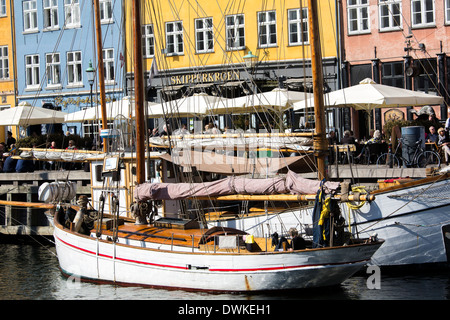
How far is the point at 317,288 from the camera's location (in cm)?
1658

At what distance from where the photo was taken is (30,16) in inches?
1678

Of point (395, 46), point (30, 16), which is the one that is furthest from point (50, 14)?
point (395, 46)

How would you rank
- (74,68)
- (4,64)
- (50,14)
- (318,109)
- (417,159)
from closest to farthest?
(318,109)
(417,159)
(74,68)
(50,14)
(4,64)

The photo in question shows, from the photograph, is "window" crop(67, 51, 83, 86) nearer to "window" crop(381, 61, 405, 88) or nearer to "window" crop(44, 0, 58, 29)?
"window" crop(44, 0, 58, 29)

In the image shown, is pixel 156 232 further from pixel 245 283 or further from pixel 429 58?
pixel 429 58

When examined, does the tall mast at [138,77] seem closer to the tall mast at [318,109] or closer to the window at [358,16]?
the tall mast at [318,109]

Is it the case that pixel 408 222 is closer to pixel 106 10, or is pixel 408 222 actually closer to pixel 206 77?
pixel 206 77

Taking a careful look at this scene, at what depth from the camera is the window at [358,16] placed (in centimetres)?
3438

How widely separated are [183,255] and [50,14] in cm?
2852

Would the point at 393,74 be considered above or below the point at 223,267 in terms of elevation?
above

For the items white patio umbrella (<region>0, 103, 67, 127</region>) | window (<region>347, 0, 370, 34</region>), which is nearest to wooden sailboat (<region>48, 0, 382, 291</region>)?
white patio umbrella (<region>0, 103, 67, 127</region>)

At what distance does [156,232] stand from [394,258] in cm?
598

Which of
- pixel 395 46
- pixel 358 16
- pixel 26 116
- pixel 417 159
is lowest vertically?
pixel 417 159

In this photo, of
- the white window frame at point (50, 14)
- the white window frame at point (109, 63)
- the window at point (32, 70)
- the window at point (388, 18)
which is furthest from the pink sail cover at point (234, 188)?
the white window frame at point (50, 14)
